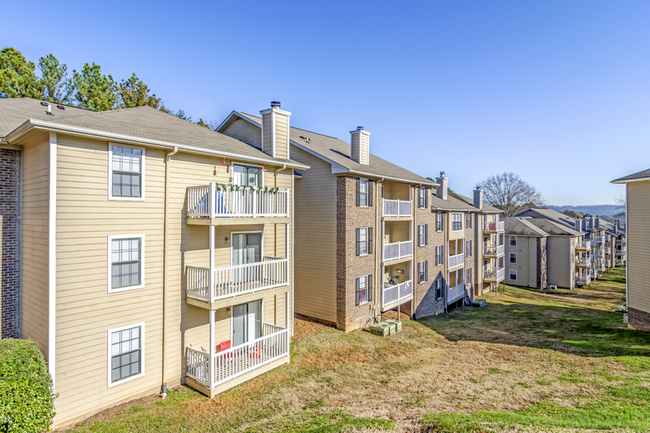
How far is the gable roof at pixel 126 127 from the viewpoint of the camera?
9.41 metres

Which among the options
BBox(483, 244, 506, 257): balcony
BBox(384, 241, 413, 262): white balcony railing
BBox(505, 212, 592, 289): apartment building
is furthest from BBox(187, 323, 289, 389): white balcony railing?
BBox(505, 212, 592, 289): apartment building

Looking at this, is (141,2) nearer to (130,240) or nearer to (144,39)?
(144,39)

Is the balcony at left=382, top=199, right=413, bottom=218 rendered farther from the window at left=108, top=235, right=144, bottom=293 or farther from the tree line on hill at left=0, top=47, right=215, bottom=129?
the tree line on hill at left=0, top=47, right=215, bottom=129

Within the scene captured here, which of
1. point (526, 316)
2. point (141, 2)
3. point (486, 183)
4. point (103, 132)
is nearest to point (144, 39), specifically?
point (141, 2)

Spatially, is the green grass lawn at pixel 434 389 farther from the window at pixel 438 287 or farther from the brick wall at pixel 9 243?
the window at pixel 438 287

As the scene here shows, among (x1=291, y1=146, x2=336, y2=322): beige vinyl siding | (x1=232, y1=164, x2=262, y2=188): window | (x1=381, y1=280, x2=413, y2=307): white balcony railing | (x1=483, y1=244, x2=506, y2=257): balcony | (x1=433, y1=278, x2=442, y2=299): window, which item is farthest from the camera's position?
(x1=483, y1=244, x2=506, y2=257): balcony

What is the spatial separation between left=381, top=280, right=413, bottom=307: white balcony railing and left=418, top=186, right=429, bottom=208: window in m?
5.43

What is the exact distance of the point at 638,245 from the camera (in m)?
18.1

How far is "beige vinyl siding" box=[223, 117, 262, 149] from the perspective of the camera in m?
17.8

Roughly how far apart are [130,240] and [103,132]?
10.6 ft

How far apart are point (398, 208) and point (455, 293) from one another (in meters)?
12.2

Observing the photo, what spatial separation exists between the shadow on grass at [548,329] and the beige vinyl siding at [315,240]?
739 cm

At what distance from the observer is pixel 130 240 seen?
34.2 feet

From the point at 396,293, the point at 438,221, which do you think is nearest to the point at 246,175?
the point at 396,293
